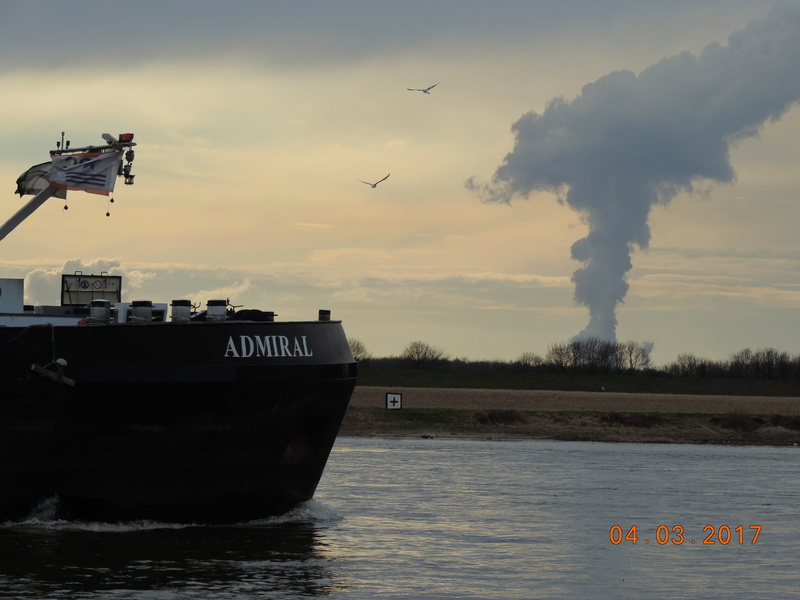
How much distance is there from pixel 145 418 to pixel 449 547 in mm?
6396

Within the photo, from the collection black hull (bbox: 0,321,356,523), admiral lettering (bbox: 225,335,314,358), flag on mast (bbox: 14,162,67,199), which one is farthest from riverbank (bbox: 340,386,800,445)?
black hull (bbox: 0,321,356,523)

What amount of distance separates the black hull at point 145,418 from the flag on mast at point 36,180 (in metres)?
7.08

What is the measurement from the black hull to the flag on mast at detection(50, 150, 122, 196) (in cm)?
629

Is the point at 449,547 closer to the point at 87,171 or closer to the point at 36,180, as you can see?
the point at 87,171

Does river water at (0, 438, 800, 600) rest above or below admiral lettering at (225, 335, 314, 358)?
below

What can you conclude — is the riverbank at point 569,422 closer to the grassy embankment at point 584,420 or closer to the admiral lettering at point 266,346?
the grassy embankment at point 584,420

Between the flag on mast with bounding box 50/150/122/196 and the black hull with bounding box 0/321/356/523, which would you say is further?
the flag on mast with bounding box 50/150/122/196

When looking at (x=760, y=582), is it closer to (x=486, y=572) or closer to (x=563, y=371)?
(x=486, y=572)

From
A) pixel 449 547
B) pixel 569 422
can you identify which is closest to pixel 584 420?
pixel 569 422
